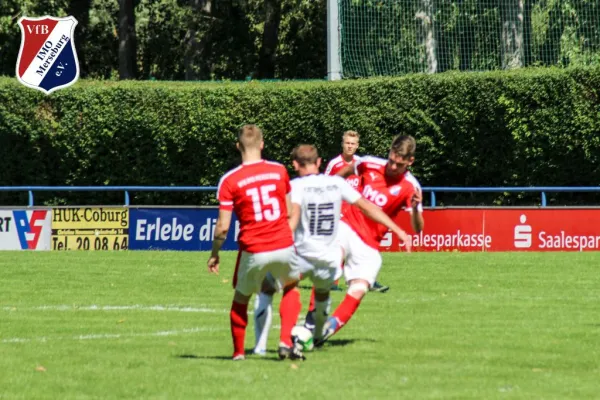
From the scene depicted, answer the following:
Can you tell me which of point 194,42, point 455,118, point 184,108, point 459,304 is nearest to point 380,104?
point 455,118

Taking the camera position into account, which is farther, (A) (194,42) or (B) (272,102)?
(A) (194,42)

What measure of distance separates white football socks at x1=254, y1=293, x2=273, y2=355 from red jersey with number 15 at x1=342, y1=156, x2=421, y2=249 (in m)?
1.69

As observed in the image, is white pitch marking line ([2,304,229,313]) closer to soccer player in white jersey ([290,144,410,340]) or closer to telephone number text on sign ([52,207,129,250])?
soccer player in white jersey ([290,144,410,340])

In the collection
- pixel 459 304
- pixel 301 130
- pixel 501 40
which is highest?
pixel 501 40

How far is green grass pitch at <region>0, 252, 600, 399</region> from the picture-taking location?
29.8 feet

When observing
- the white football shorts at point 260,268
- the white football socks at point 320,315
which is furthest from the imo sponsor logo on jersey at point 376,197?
the white football shorts at point 260,268

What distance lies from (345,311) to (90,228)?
627 inches

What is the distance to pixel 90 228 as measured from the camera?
87.2ft

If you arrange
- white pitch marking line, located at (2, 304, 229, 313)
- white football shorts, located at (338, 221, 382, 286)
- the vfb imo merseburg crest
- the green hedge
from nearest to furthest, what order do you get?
white football shorts, located at (338, 221, 382, 286) < white pitch marking line, located at (2, 304, 229, 313) < the green hedge < the vfb imo merseburg crest

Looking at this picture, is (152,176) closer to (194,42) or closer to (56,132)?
(56,132)

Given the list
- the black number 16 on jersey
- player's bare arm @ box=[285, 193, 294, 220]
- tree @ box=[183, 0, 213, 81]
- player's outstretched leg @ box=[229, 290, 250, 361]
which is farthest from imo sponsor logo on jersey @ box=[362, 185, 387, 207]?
tree @ box=[183, 0, 213, 81]

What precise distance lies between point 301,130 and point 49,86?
6.03 m

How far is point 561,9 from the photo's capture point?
29.1 meters

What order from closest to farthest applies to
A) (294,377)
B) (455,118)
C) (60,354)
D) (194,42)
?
(294,377) < (60,354) < (455,118) < (194,42)
